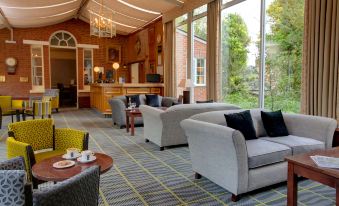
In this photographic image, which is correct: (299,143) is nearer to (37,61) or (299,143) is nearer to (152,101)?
(152,101)

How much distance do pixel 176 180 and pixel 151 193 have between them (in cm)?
47

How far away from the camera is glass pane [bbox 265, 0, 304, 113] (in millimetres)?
4617

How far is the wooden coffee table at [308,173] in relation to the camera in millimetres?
2008

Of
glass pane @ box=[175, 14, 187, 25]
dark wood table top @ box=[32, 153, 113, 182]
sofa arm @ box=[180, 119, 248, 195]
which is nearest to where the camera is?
dark wood table top @ box=[32, 153, 113, 182]

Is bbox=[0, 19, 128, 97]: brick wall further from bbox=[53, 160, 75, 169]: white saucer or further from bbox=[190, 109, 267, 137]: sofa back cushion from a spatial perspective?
bbox=[53, 160, 75, 169]: white saucer

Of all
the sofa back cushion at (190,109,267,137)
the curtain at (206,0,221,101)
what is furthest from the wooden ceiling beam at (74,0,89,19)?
the sofa back cushion at (190,109,267,137)

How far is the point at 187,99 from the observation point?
6.87 meters

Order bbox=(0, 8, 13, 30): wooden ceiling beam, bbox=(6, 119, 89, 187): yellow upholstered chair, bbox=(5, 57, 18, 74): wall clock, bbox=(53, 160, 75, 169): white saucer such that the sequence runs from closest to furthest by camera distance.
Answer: bbox=(53, 160, 75, 169): white saucer < bbox=(6, 119, 89, 187): yellow upholstered chair < bbox=(0, 8, 13, 30): wooden ceiling beam < bbox=(5, 57, 18, 74): wall clock

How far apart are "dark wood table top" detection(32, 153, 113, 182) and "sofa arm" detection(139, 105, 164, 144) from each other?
219cm

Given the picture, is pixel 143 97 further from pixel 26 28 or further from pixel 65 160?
pixel 26 28

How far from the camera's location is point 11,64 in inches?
411

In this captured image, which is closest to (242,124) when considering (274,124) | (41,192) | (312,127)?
(274,124)

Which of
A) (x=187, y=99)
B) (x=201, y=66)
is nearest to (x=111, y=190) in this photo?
(x=187, y=99)

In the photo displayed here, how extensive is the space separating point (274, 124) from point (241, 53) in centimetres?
276
